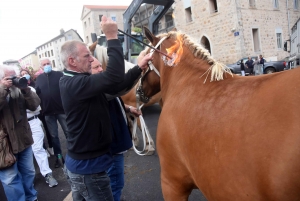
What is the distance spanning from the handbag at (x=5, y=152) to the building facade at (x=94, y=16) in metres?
42.2

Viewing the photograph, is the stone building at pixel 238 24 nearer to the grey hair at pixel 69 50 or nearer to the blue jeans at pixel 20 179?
the blue jeans at pixel 20 179

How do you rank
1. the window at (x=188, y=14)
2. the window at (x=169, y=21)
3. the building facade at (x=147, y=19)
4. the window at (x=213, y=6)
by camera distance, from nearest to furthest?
the window at (x=213, y=6)
the window at (x=188, y=14)
the building facade at (x=147, y=19)
the window at (x=169, y=21)

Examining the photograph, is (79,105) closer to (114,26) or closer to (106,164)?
(106,164)

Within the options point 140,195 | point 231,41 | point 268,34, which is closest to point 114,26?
point 140,195

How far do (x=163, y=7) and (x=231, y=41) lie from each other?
1611cm

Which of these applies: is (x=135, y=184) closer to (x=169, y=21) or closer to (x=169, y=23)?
(x=169, y=23)

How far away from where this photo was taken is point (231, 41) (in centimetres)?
2034

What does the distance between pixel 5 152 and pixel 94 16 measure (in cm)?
4620

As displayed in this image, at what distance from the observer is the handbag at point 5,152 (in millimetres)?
2652

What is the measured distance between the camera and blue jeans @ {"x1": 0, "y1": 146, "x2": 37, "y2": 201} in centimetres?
278

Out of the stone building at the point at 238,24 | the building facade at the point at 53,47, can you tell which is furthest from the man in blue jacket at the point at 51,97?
the building facade at the point at 53,47

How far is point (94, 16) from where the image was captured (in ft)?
146

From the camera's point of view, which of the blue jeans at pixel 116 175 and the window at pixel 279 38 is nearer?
the blue jeans at pixel 116 175

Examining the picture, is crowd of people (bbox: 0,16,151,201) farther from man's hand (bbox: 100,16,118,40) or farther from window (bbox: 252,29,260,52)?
window (bbox: 252,29,260,52)
